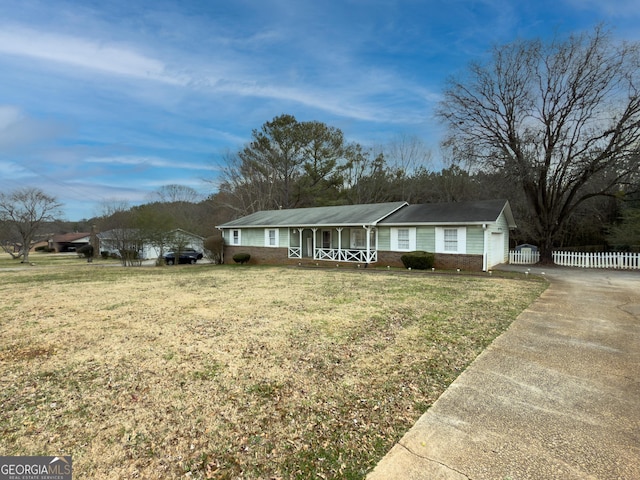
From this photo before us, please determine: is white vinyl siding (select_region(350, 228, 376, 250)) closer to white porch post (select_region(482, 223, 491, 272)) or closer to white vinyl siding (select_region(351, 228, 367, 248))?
white vinyl siding (select_region(351, 228, 367, 248))

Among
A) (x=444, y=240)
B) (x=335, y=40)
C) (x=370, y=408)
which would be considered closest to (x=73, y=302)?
(x=370, y=408)

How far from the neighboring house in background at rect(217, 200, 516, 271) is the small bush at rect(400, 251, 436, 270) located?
0.75m

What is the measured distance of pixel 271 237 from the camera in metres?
22.1

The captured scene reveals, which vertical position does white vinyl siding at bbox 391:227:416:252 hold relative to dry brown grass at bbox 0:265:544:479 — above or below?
above

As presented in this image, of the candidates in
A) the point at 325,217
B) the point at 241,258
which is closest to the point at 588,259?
the point at 325,217

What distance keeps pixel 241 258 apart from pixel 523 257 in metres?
17.7

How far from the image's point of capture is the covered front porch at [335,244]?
18281mm

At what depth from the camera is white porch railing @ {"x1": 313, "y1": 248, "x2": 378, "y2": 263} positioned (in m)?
18.0

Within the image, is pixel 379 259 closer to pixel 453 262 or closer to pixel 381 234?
pixel 381 234

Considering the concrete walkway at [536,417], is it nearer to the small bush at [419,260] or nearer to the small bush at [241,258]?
the small bush at [419,260]

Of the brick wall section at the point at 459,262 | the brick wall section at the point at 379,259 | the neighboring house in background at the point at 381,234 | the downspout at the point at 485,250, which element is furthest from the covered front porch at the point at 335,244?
the downspout at the point at 485,250

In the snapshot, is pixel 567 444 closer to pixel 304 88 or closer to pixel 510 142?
pixel 510 142

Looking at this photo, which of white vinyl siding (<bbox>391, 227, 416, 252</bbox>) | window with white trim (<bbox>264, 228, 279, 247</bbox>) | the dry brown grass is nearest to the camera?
the dry brown grass
